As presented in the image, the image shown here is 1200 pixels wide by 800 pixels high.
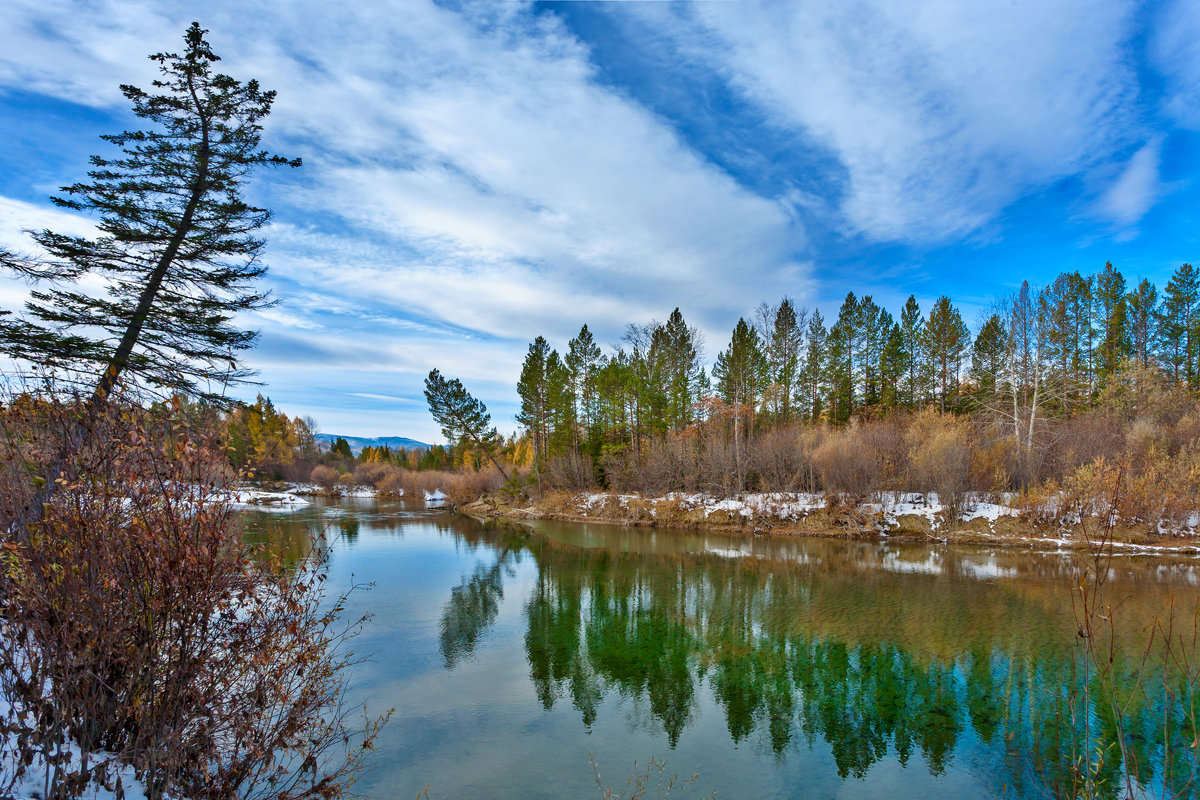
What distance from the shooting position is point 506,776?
6539mm

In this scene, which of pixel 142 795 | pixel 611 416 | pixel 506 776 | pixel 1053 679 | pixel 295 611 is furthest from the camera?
pixel 611 416

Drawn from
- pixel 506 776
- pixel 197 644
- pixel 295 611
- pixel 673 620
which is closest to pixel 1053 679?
pixel 673 620

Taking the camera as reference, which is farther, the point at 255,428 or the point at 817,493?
the point at 255,428

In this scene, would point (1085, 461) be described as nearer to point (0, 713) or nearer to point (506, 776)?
A: point (506, 776)

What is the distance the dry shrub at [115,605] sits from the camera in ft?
13.1

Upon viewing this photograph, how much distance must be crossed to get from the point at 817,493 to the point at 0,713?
3023 cm

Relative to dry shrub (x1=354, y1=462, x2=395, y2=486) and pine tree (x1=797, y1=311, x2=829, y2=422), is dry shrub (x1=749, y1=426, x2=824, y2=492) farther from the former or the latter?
dry shrub (x1=354, y1=462, x2=395, y2=486)

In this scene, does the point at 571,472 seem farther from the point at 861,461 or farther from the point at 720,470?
the point at 861,461

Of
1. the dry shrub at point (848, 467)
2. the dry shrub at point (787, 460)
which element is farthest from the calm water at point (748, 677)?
the dry shrub at point (787, 460)

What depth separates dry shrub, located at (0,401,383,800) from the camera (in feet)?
13.1

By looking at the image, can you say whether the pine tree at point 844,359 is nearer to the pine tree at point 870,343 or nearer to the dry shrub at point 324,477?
the pine tree at point 870,343

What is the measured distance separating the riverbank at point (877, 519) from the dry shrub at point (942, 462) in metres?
0.58

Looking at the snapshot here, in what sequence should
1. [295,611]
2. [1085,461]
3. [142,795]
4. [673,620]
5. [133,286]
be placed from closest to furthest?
[142,795] < [295,611] < [673,620] < [133,286] < [1085,461]

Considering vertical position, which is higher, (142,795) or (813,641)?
(142,795)
